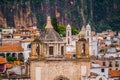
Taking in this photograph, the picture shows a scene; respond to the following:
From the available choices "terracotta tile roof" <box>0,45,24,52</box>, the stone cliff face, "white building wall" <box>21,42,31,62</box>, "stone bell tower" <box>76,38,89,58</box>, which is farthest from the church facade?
the stone cliff face

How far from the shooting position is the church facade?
44.1m

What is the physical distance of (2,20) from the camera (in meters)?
142

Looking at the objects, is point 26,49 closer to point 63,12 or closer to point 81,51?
point 81,51

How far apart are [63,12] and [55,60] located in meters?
115

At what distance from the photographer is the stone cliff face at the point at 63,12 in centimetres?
14638

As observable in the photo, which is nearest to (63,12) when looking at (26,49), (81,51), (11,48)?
(26,49)

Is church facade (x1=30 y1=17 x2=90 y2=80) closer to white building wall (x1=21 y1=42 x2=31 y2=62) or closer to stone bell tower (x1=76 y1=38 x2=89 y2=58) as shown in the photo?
stone bell tower (x1=76 y1=38 x2=89 y2=58)

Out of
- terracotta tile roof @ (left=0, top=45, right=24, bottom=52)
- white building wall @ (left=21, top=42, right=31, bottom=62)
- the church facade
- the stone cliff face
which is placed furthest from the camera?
the stone cliff face

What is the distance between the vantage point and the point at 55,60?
1746 inches

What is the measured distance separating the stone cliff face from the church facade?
94.2 m

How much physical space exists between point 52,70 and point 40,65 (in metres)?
0.72

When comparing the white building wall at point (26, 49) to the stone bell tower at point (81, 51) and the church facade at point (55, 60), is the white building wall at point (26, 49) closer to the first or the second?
the church facade at point (55, 60)

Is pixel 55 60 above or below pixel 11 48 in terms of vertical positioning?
below

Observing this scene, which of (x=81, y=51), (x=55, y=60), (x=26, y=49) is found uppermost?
(x=26, y=49)
